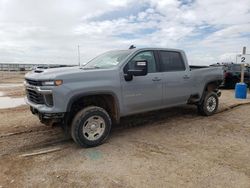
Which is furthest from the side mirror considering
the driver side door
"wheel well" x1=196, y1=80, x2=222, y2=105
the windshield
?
"wheel well" x1=196, y1=80, x2=222, y2=105

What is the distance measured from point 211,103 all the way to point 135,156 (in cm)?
400

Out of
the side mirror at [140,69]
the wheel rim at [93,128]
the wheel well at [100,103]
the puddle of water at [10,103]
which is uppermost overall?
the side mirror at [140,69]

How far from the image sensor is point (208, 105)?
276 inches

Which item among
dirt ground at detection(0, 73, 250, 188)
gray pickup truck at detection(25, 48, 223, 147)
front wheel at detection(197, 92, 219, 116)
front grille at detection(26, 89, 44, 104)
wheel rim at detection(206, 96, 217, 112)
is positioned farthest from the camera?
wheel rim at detection(206, 96, 217, 112)

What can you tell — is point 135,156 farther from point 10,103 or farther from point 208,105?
point 10,103

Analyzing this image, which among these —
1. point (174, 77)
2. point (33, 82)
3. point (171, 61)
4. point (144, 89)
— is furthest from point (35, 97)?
point (171, 61)

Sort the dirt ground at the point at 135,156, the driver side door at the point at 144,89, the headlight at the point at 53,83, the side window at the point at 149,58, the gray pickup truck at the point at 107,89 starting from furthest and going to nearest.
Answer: the side window at the point at 149,58 < the driver side door at the point at 144,89 < the gray pickup truck at the point at 107,89 < the headlight at the point at 53,83 < the dirt ground at the point at 135,156

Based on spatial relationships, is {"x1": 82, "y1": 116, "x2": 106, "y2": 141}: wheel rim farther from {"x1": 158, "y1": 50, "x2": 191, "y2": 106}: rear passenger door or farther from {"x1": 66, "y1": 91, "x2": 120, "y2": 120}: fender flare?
{"x1": 158, "y1": 50, "x2": 191, "y2": 106}: rear passenger door

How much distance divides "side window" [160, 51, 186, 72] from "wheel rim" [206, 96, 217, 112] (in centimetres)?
159

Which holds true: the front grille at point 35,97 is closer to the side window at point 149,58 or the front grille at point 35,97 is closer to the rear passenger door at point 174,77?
the side window at point 149,58

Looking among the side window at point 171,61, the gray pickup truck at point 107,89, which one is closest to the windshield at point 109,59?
the gray pickup truck at point 107,89

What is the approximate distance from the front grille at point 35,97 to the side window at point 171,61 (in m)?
2.89

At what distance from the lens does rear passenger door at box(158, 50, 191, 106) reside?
222 inches

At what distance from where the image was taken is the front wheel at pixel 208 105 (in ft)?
22.5
